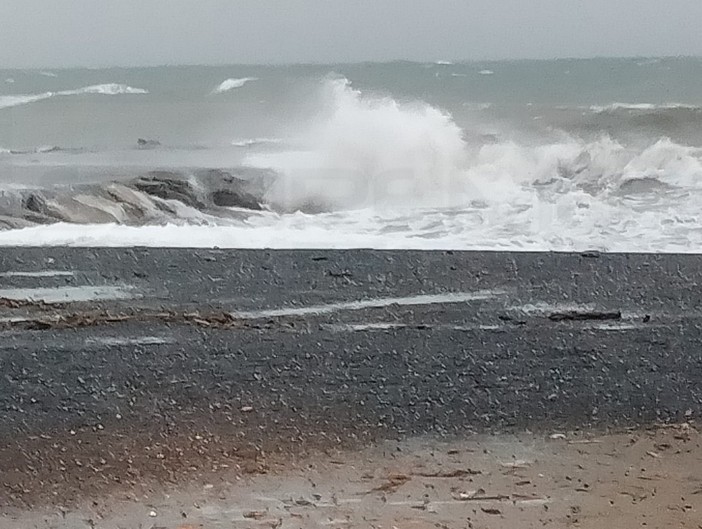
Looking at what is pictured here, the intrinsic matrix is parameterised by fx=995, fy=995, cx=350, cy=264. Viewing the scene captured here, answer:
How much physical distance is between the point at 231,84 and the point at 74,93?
569 centimetres

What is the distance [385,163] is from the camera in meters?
13.9

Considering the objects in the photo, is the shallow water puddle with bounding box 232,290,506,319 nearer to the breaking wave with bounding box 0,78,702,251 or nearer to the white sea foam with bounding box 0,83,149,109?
the breaking wave with bounding box 0,78,702,251

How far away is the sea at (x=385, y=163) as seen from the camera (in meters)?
8.69

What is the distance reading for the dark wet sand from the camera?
3811mm

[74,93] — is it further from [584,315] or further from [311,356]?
[311,356]

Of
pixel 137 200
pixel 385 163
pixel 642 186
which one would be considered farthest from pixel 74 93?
pixel 642 186

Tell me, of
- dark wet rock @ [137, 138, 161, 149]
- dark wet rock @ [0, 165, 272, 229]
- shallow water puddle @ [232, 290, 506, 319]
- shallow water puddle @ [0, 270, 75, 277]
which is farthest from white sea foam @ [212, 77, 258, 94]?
shallow water puddle @ [232, 290, 506, 319]

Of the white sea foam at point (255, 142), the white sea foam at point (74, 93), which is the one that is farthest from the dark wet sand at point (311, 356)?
the white sea foam at point (74, 93)

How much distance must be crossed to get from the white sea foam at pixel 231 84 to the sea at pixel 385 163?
1547 millimetres

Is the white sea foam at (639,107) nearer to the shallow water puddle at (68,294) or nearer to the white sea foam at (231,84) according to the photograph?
the white sea foam at (231,84)

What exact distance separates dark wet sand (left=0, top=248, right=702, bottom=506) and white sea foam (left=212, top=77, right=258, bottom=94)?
95.6ft

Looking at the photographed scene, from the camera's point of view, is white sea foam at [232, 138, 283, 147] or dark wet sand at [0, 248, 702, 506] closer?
dark wet sand at [0, 248, 702, 506]

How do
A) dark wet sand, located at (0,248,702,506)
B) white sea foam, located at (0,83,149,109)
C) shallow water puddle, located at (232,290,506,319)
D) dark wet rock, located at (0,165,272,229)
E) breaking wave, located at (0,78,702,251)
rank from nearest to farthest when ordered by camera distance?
dark wet sand, located at (0,248,702,506) → shallow water puddle, located at (232,290,506,319) → breaking wave, located at (0,78,702,251) → dark wet rock, located at (0,165,272,229) → white sea foam, located at (0,83,149,109)

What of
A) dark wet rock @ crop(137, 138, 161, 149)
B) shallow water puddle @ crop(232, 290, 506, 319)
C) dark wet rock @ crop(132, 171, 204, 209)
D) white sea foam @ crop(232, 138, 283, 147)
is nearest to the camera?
shallow water puddle @ crop(232, 290, 506, 319)
